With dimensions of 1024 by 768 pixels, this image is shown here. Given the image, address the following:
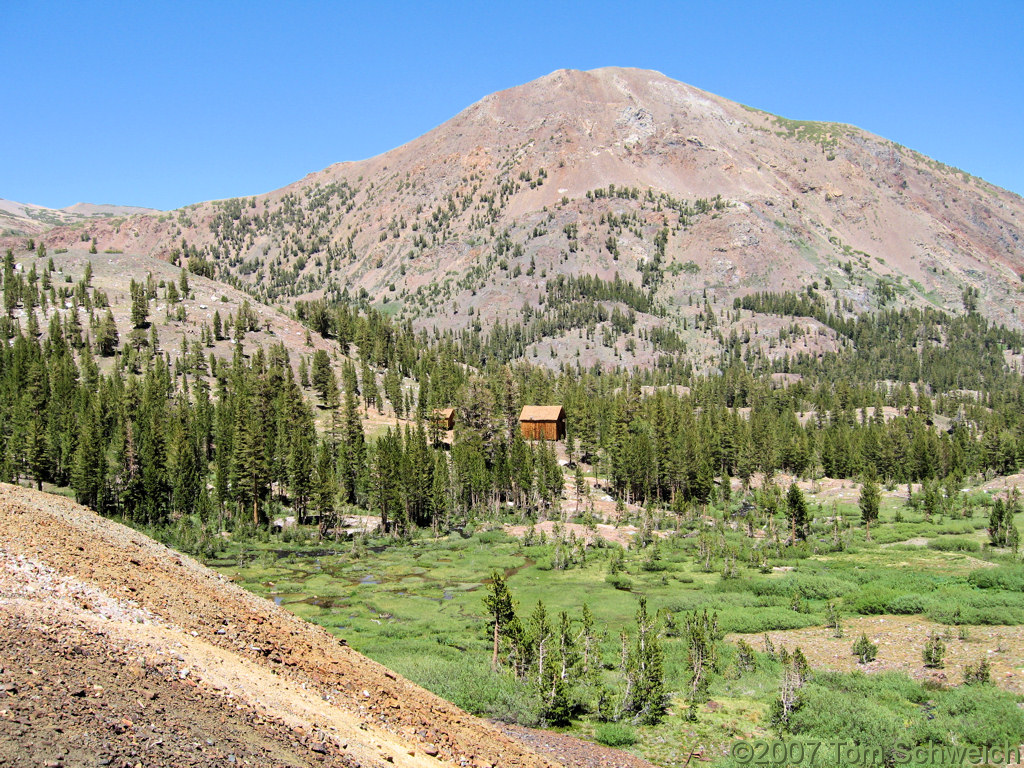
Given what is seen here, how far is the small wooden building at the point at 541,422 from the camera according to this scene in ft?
407

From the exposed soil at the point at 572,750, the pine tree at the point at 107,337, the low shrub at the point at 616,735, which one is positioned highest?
the pine tree at the point at 107,337

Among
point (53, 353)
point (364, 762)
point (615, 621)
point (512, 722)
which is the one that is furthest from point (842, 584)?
point (53, 353)

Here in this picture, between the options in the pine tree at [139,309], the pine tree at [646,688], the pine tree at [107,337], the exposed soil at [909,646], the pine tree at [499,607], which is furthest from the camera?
the pine tree at [139,309]

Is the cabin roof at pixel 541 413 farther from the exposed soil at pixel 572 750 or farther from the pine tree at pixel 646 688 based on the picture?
the exposed soil at pixel 572 750

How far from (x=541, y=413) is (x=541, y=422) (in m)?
2.34

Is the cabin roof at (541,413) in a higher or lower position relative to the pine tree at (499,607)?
higher

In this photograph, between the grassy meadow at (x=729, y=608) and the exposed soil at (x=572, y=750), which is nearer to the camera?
the exposed soil at (x=572, y=750)

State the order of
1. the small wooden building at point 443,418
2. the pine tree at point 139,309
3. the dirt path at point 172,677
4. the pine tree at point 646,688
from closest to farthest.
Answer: the dirt path at point 172,677 → the pine tree at point 646,688 → the small wooden building at point 443,418 → the pine tree at point 139,309

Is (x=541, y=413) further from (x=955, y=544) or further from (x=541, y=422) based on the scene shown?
(x=955, y=544)

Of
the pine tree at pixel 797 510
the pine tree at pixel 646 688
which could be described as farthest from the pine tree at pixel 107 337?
the pine tree at pixel 646 688

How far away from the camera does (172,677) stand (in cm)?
1447

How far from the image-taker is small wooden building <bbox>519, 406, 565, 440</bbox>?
124188 millimetres

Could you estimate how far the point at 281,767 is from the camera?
41.7 ft

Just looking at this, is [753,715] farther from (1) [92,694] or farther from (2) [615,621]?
(1) [92,694]
